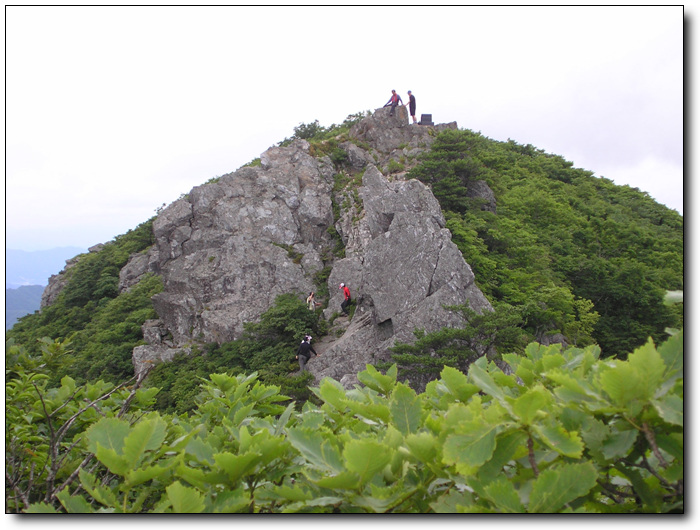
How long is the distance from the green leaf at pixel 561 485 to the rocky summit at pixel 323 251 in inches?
425

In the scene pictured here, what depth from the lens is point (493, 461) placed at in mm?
1343

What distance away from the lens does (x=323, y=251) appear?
66.8 ft

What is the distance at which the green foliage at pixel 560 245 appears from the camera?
543 inches

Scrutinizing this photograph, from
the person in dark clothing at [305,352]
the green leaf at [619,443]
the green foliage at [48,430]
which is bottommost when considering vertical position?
the person in dark clothing at [305,352]

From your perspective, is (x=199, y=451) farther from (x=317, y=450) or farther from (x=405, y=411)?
(x=405, y=411)

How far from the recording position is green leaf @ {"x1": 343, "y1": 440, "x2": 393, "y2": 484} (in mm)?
1393

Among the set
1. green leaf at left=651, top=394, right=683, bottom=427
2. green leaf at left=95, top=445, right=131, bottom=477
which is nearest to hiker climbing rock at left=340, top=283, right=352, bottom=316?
green leaf at left=95, top=445, right=131, bottom=477

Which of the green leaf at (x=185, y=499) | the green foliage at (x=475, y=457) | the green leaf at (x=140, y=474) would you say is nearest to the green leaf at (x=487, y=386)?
the green foliage at (x=475, y=457)

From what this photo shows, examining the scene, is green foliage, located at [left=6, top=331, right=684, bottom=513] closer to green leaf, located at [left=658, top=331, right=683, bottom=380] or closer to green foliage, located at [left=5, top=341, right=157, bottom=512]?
green leaf, located at [left=658, top=331, right=683, bottom=380]

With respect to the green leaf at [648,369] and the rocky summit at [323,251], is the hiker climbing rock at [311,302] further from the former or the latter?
the green leaf at [648,369]

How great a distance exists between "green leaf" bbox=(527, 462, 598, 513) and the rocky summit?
10.8 m

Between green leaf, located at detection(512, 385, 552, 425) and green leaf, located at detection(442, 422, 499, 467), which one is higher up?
green leaf, located at detection(512, 385, 552, 425)

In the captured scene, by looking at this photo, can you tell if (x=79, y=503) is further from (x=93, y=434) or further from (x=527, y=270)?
(x=527, y=270)

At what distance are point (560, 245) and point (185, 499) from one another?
19.0 m
